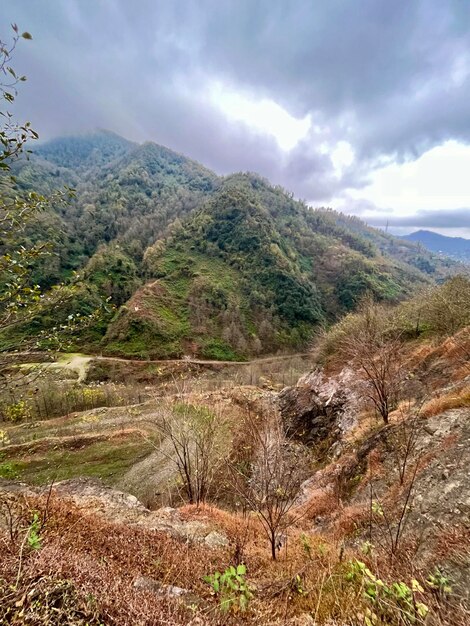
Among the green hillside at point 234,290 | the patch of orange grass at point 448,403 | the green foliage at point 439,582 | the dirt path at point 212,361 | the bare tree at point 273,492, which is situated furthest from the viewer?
the green hillside at point 234,290

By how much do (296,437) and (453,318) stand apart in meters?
13.3

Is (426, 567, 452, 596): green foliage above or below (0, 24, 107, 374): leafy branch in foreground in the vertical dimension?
below

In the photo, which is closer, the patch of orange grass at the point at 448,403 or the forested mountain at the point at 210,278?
the patch of orange grass at the point at 448,403

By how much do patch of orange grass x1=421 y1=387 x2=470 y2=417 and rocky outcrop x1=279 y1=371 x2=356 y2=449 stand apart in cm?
716

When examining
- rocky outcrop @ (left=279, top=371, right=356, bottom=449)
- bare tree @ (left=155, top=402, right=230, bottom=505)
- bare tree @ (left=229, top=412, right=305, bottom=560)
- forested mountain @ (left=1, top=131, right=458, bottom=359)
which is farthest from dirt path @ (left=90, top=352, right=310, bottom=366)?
bare tree @ (left=229, top=412, right=305, bottom=560)

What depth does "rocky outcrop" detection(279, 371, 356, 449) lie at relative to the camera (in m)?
17.6

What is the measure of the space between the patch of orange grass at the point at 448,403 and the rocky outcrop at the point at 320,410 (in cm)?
716

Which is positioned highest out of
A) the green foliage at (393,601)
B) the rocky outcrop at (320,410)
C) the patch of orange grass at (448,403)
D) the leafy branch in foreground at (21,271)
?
the leafy branch in foreground at (21,271)

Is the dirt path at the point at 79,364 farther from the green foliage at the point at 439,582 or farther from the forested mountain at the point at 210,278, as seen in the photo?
the green foliage at the point at 439,582

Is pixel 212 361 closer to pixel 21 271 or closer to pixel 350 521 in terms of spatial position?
pixel 350 521

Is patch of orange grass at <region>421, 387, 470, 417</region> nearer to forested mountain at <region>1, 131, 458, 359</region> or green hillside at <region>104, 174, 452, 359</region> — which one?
forested mountain at <region>1, 131, 458, 359</region>

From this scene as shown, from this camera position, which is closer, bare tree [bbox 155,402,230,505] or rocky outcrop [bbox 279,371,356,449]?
bare tree [bbox 155,402,230,505]

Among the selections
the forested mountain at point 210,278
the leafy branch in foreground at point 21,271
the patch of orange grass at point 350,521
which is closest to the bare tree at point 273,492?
the patch of orange grass at point 350,521

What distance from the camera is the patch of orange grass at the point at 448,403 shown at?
357 inches
